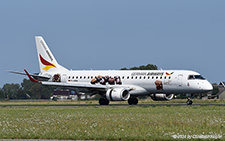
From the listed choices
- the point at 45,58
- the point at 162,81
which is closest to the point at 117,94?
the point at 162,81

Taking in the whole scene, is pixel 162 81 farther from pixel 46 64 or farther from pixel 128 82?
pixel 46 64

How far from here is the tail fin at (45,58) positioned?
62.7 meters

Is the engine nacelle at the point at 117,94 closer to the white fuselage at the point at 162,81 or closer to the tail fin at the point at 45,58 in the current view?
Answer: the white fuselage at the point at 162,81

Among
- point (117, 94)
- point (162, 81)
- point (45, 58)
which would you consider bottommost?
point (117, 94)

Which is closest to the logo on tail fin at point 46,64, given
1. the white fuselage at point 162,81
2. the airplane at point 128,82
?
the airplane at point 128,82

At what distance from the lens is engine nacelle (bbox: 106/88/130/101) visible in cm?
5106

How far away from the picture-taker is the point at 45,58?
63.8m

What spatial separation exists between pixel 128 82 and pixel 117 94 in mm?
3382

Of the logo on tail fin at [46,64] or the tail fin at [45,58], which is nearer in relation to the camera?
the tail fin at [45,58]

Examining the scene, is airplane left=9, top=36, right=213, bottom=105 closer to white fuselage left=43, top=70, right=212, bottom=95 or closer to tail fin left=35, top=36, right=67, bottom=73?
white fuselage left=43, top=70, right=212, bottom=95

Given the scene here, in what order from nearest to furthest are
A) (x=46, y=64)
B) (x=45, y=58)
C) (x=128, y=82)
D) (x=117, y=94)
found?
(x=117, y=94), (x=128, y=82), (x=46, y=64), (x=45, y=58)

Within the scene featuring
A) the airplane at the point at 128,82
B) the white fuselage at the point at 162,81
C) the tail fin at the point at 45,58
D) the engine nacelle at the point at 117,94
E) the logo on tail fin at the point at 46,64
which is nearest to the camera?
the white fuselage at the point at 162,81

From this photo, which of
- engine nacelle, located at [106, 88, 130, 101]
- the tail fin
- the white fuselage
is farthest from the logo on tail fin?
engine nacelle, located at [106, 88, 130, 101]

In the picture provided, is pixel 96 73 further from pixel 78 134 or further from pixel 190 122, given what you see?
pixel 78 134
